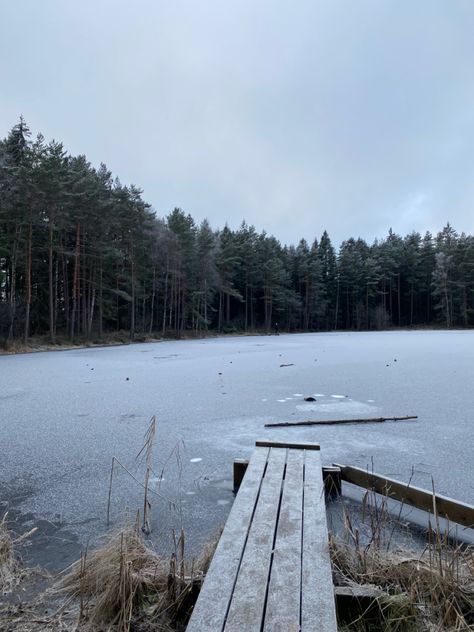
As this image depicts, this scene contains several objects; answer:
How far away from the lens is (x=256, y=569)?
1298 mm

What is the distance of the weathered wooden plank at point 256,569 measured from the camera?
107 centimetres

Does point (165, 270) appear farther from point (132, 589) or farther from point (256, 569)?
point (256, 569)

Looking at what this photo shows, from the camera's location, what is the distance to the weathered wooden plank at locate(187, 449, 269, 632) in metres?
1.07

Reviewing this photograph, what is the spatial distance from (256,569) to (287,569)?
99 millimetres

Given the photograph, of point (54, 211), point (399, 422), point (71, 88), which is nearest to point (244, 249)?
point (71, 88)

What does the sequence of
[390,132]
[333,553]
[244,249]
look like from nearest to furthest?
1. [333,553]
2. [390,132]
3. [244,249]

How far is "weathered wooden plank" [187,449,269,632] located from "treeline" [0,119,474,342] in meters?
16.6

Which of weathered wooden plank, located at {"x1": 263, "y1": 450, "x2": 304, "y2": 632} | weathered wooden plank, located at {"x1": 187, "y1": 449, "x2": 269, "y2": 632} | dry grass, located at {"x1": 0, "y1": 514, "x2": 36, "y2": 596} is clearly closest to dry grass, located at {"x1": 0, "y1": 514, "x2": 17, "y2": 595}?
dry grass, located at {"x1": 0, "y1": 514, "x2": 36, "y2": 596}

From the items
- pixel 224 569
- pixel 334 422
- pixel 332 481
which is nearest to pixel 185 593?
pixel 224 569

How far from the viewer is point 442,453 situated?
329 centimetres

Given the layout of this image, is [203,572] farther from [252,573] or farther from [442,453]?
[442,453]

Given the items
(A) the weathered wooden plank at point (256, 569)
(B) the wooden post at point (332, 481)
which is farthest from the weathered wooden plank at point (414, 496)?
(A) the weathered wooden plank at point (256, 569)

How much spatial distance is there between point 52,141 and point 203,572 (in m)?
22.4

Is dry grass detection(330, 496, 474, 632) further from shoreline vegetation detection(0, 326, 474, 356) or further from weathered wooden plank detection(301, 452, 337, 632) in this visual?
shoreline vegetation detection(0, 326, 474, 356)
